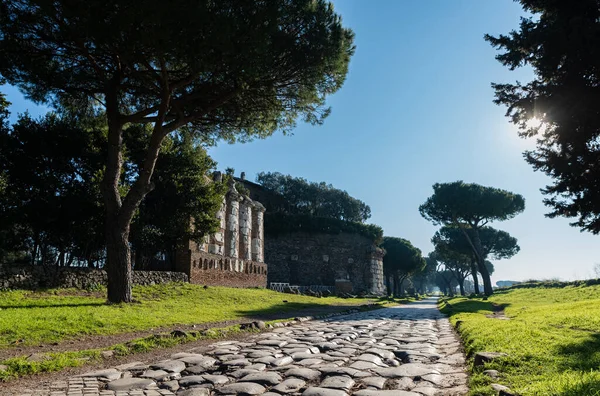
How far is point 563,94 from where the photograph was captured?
8.62 meters

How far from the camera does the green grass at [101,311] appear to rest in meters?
7.81

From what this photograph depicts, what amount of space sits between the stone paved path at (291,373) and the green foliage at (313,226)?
35271 millimetres

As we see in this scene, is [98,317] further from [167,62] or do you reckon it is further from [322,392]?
[167,62]

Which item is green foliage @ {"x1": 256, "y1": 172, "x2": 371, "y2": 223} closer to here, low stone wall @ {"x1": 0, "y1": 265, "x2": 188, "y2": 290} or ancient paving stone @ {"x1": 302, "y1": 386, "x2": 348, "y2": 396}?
low stone wall @ {"x1": 0, "y1": 265, "x2": 188, "y2": 290}

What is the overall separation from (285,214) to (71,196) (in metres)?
30.0

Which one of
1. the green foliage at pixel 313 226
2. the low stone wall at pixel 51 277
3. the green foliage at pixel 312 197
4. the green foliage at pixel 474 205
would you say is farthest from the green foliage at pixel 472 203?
the low stone wall at pixel 51 277

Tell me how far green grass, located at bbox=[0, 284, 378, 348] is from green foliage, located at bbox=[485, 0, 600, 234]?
9.84 m

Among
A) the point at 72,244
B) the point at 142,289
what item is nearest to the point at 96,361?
the point at 142,289

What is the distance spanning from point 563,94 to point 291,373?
8.24 m

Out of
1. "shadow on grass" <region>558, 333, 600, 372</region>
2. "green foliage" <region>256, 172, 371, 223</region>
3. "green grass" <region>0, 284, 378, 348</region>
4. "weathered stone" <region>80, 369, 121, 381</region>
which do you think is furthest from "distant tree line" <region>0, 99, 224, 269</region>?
"green foliage" <region>256, 172, 371, 223</region>

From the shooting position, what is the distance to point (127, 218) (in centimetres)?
1249

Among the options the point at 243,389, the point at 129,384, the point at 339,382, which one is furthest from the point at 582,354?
the point at 129,384

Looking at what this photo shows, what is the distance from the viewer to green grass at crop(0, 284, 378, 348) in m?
7.81

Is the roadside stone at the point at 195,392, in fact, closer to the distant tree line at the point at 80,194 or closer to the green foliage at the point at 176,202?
the distant tree line at the point at 80,194
